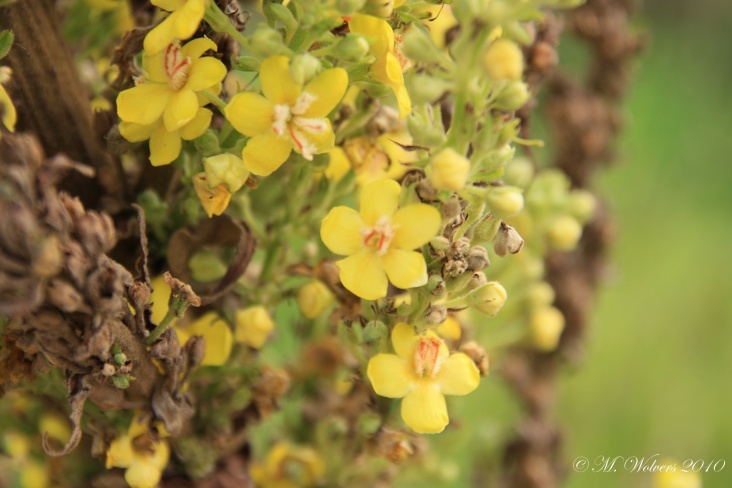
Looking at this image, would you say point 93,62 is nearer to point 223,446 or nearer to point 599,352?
point 223,446

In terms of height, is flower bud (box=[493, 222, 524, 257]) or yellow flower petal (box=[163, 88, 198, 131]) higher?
yellow flower petal (box=[163, 88, 198, 131])

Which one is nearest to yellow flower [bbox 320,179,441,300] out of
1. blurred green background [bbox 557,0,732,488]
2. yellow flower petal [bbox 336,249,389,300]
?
yellow flower petal [bbox 336,249,389,300]

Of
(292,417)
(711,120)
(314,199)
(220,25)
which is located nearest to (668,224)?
(711,120)

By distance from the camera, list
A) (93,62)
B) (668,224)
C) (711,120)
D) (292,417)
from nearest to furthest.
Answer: (93,62)
(292,417)
(668,224)
(711,120)

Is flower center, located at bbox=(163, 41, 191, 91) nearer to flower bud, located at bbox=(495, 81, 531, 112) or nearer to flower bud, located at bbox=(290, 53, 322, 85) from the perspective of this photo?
flower bud, located at bbox=(290, 53, 322, 85)

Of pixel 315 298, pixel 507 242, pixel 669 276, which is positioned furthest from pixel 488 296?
pixel 669 276

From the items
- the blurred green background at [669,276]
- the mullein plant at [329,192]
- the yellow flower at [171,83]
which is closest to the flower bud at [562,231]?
the mullein plant at [329,192]
